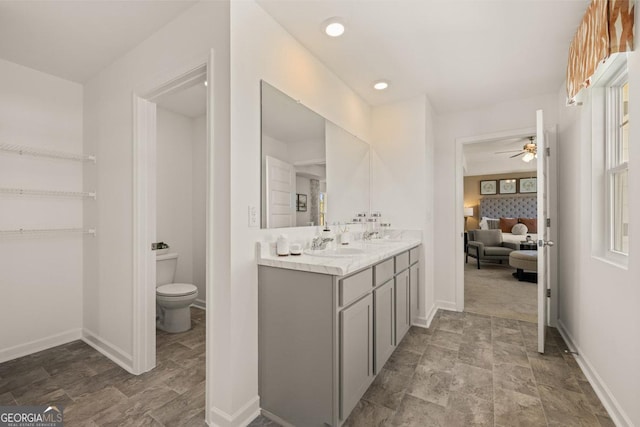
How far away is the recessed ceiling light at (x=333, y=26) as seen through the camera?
189 centimetres

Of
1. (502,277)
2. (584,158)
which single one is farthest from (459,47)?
(502,277)

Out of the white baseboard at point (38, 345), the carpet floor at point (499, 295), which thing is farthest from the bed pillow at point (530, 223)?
the white baseboard at point (38, 345)

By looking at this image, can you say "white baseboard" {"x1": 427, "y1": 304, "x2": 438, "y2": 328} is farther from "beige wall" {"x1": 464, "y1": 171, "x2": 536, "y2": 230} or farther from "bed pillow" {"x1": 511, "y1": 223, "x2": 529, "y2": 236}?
"beige wall" {"x1": 464, "y1": 171, "x2": 536, "y2": 230}

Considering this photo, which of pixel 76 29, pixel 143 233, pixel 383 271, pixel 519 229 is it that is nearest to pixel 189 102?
pixel 76 29

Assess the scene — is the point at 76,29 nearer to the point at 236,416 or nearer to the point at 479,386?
the point at 236,416

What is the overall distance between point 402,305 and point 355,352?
94 cm

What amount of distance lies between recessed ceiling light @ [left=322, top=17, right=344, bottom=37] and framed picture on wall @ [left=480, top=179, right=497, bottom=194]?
7.49 metres

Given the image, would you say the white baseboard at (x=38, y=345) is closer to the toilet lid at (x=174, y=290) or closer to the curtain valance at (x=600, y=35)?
the toilet lid at (x=174, y=290)

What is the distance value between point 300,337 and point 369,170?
2.27m

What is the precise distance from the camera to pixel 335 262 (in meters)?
1.58

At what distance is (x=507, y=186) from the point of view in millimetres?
7719

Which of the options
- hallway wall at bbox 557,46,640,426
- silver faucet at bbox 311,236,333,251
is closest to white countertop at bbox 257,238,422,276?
silver faucet at bbox 311,236,333,251

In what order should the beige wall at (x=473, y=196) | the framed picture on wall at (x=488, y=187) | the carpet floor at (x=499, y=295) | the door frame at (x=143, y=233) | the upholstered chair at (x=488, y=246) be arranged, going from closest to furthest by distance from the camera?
the door frame at (x=143, y=233)
the carpet floor at (x=499, y=295)
the upholstered chair at (x=488, y=246)
the framed picture on wall at (x=488, y=187)
the beige wall at (x=473, y=196)

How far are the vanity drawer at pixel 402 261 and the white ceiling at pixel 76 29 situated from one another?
7.26 feet
